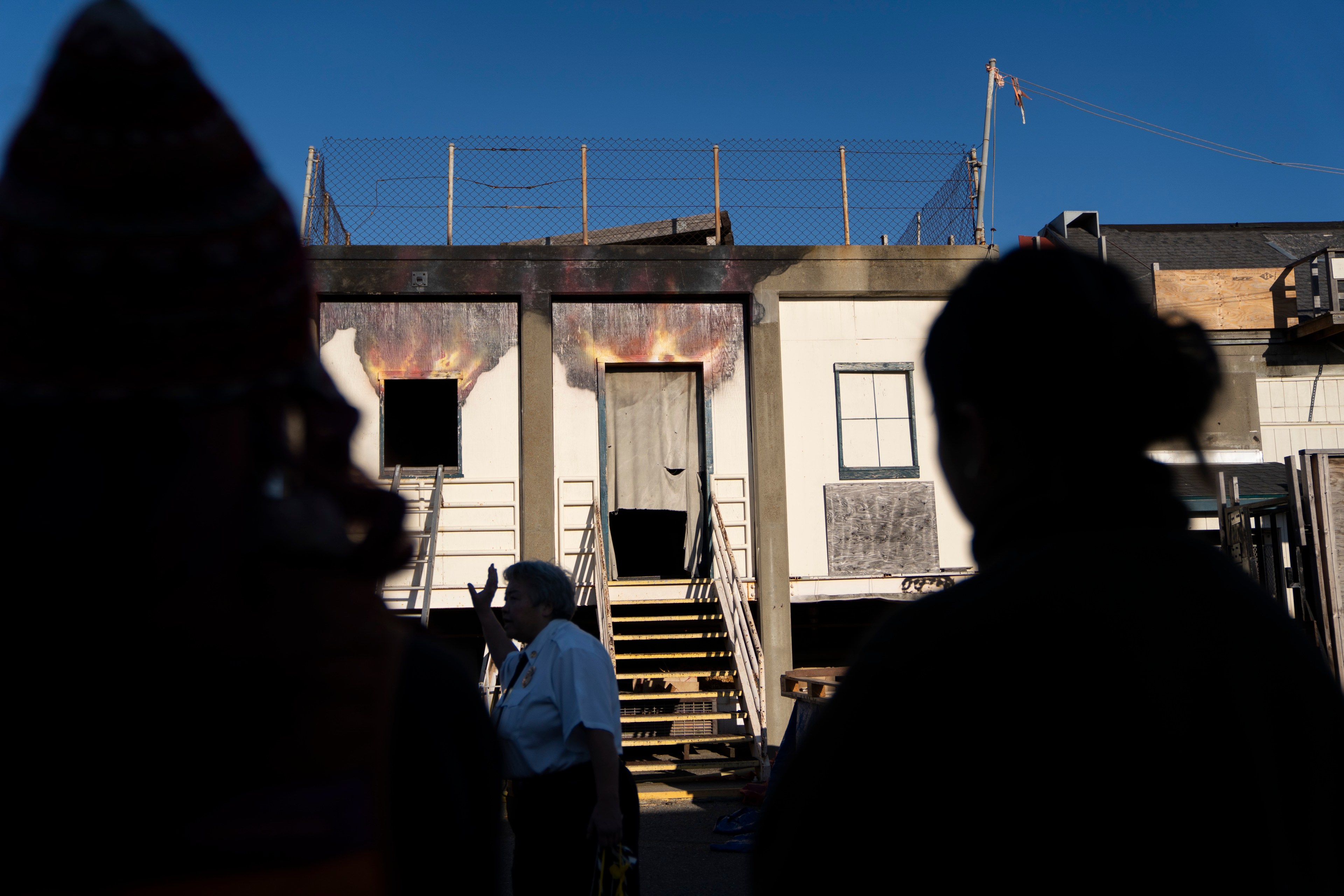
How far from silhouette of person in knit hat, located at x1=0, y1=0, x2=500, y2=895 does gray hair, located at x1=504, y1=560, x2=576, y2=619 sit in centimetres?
350

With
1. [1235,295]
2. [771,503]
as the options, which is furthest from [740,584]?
[1235,295]

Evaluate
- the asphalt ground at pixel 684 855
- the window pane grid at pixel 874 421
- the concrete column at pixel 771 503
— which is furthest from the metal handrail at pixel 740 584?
the window pane grid at pixel 874 421

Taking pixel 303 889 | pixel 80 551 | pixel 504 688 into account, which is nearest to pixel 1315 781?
pixel 303 889

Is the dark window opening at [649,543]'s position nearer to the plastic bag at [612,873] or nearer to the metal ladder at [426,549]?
the metal ladder at [426,549]

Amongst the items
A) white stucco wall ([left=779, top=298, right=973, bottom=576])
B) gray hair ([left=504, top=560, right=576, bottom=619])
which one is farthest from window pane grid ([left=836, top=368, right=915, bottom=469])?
gray hair ([left=504, top=560, right=576, bottom=619])

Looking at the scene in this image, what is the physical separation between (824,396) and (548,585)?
9.25m

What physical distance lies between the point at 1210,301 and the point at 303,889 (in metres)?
17.2

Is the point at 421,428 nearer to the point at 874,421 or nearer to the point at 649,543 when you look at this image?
the point at 649,543

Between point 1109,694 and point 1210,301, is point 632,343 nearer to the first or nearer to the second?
point 1210,301

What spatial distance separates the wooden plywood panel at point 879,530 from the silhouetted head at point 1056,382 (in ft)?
39.0

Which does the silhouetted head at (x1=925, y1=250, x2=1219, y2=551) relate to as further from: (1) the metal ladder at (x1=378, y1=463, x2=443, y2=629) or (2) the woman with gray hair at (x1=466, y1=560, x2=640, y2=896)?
(1) the metal ladder at (x1=378, y1=463, x2=443, y2=629)

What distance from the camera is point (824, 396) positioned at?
13312mm

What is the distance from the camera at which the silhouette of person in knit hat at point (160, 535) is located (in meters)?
0.89

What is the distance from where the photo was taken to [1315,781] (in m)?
1.17
